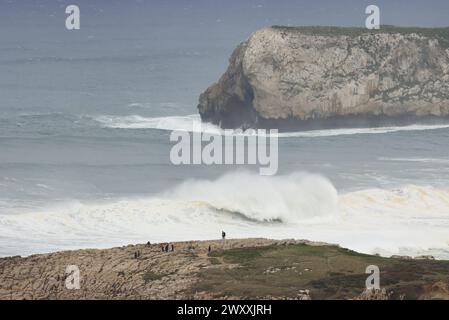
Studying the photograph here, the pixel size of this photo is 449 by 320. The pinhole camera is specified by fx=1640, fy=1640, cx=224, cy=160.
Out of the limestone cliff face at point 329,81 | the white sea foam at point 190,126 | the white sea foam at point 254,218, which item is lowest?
the white sea foam at point 254,218

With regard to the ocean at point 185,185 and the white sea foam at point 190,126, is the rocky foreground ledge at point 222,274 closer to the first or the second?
the ocean at point 185,185

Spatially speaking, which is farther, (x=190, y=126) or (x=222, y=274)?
(x=190, y=126)

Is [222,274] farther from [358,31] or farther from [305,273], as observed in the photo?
[358,31]

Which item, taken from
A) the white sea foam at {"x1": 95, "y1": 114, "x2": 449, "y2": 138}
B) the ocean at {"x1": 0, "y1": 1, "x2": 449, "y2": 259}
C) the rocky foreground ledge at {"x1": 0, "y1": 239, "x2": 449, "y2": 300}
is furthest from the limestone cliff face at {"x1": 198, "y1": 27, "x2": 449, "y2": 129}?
the rocky foreground ledge at {"x1": 0, "y1": 239, "x2": 449, "y2": 300}

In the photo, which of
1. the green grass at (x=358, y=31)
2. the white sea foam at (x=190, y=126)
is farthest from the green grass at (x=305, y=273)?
the green grass at (x=358, y=31)

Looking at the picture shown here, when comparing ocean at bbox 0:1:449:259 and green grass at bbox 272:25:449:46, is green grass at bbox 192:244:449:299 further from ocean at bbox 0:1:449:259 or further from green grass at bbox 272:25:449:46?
green grass at bbox 272:25:449:46

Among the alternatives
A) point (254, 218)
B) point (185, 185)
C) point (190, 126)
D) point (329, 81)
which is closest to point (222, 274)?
point (254, 218)
